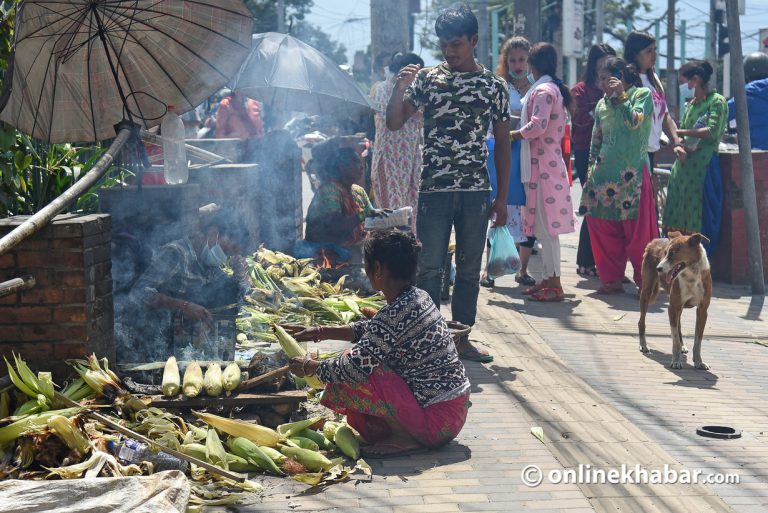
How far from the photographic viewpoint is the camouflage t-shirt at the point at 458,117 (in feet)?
22.1

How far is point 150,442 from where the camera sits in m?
4.48

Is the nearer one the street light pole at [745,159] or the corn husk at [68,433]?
the corn husk at [68,433]

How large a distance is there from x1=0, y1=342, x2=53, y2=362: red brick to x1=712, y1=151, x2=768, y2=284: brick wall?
758 cm

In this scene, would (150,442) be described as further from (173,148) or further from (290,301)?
(290,301)

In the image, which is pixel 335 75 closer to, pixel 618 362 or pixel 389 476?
pixel 618 362

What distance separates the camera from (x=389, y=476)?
4.67 meters

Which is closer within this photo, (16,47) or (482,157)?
(16,47)

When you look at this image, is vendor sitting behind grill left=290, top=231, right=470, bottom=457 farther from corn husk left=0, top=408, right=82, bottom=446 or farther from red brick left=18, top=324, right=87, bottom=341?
corn husk left=0, top=408, right=82, bottom=446

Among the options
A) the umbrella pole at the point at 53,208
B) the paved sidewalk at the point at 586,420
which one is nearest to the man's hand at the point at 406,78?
the paved sidewalk at the point at 586,420

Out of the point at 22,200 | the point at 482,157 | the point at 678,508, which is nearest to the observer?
the point at 678,508

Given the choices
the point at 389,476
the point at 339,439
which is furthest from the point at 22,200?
the point at 389,476

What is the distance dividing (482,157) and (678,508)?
314 centimetres

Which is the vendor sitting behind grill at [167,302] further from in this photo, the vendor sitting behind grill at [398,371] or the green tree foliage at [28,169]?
Answer: the vendor sitting behind grill at [398,371]

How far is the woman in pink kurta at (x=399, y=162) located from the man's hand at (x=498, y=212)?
2269 mm
